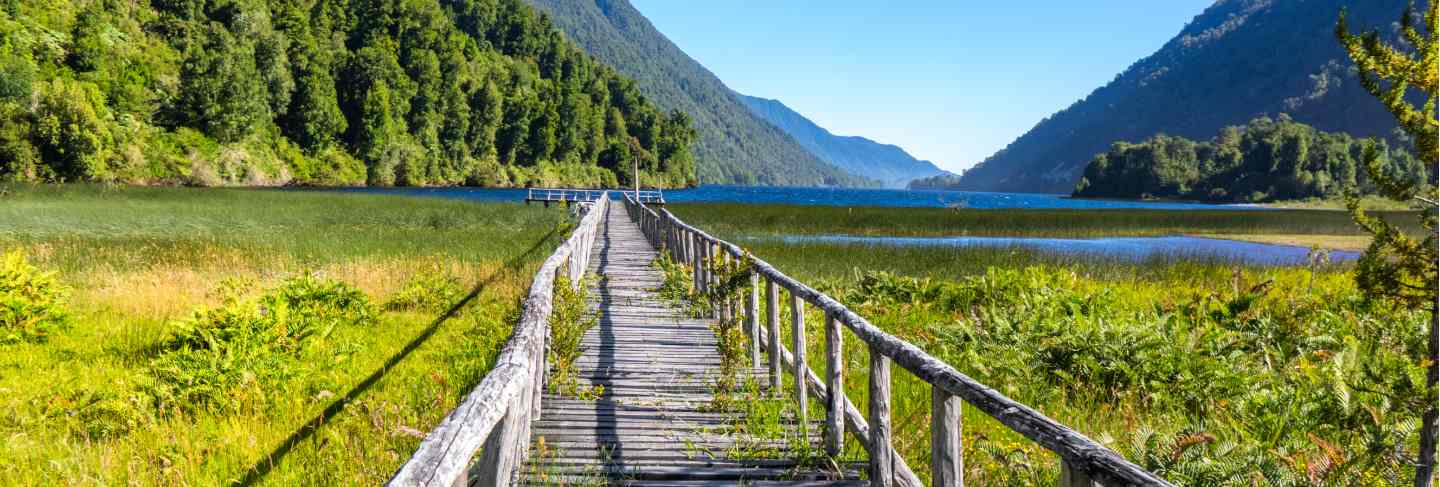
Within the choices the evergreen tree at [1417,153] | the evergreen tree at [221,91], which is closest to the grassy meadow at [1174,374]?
the evergreen tree at [1417,153]

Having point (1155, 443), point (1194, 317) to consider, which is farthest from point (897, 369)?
point (1194, 317)

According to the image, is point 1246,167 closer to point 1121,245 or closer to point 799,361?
point 1121,245

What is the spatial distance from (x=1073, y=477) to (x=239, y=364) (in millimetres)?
8033

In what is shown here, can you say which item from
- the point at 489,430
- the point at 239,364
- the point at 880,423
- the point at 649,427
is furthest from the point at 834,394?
the point at 239,364

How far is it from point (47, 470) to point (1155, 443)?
7.71 meters

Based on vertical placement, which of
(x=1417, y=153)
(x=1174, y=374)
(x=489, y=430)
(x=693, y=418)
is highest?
(x=1417, y=153)

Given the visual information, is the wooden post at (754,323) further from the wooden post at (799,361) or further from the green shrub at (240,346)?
the green shrub at (240,346)

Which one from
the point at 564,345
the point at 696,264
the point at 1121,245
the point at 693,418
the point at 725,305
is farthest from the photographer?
the point at 1121,245

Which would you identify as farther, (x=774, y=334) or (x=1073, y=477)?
(x=774, y=334)

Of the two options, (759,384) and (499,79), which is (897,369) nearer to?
(759,384)

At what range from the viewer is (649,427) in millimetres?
5602

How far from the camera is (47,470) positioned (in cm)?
542

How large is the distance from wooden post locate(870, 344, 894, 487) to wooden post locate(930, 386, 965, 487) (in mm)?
790

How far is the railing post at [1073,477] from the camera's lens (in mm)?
2197
